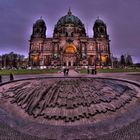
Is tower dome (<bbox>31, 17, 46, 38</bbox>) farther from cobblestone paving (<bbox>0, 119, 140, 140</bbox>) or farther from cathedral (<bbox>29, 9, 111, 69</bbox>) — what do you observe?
A: cobblestone paving (<bbox>0, 119, 140, 140</bbox>)

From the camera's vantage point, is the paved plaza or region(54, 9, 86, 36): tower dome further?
region(54, 9, 86, 36): tower dome

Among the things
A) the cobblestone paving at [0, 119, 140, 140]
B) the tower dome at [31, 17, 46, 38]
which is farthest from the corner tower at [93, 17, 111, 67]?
the cobblestone paving at [0, 119, 140, 140]

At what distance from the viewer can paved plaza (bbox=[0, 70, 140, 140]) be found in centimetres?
453

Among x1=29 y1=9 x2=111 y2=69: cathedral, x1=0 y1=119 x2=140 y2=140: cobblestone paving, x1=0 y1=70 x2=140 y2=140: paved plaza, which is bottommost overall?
x1=0 y1=119 x2=140 y2=140: cobblestone paving

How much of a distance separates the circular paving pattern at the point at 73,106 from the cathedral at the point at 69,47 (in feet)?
208

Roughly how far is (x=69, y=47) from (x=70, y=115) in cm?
7101

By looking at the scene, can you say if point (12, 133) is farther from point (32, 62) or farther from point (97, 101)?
point (32, 62)

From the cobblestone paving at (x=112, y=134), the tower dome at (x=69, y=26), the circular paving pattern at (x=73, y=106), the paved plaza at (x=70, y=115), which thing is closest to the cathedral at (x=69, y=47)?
the tower dome at (x=69, y=26)

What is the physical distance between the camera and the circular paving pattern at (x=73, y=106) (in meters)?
4.96

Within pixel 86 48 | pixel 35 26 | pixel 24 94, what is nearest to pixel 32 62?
pixel 35 26

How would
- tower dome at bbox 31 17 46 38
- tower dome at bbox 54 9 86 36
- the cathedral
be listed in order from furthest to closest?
tower dome at bbox 54 9 86 36
tower dome at bbox 31 17 46 38
the cathedral

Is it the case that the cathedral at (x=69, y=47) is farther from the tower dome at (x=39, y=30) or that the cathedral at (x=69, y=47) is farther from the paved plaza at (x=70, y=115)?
the paved plaza at (x=70, y=115)

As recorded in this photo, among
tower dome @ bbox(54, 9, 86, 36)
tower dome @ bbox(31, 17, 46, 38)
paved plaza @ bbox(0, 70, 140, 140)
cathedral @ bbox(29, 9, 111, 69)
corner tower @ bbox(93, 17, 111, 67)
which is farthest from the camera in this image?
tower dome @ bbox(54, 9, 86, 36)

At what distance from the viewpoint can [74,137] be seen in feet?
14.4
